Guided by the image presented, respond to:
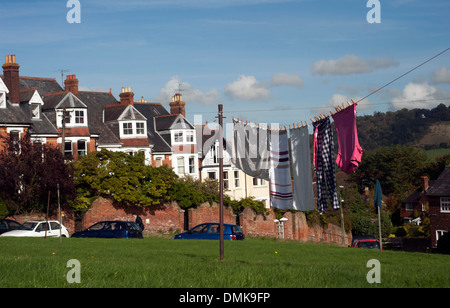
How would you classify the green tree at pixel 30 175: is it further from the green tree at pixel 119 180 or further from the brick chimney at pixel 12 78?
the brick chimney at pixel 12 78

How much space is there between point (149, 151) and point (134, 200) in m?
13.2

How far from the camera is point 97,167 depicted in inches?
1618

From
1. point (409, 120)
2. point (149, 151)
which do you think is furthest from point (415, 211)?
point (409, 120)

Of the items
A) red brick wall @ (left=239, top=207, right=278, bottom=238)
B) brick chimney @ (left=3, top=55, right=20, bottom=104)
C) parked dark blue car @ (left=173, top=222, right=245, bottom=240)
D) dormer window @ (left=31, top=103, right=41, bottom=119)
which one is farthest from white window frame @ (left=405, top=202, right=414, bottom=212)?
brick chimney @ (left=3, top=55, right=20, bottom=104)

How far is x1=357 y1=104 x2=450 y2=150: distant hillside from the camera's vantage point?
6004 inches

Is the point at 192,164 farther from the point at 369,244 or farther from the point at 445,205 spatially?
the point at 369,244

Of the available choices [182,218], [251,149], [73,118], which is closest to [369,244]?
[182,218]

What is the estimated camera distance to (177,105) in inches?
2395

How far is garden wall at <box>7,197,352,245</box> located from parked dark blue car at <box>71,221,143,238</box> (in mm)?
5510

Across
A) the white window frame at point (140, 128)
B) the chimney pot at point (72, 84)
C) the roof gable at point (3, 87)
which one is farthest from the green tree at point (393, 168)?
the roof gable at point (3, 87)

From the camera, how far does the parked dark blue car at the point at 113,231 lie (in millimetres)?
33719

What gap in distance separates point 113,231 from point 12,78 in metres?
18.6

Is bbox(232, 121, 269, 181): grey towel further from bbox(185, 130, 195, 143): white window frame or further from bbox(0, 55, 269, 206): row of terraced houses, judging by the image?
bbox(185, 130, 195, 143): white window frame
